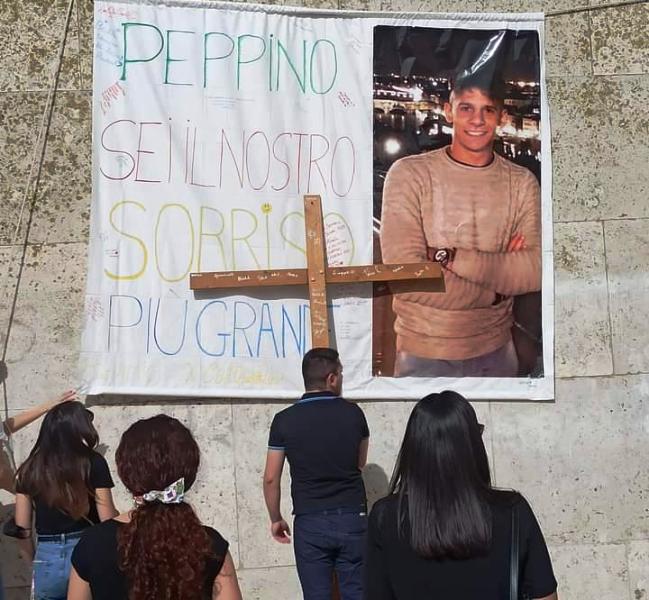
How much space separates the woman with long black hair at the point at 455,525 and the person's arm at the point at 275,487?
2048mm

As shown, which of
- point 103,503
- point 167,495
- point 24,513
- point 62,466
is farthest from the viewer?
point 24,513

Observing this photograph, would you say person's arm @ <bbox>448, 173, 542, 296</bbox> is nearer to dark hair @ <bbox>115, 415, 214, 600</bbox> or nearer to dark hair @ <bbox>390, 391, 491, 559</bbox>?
dark hair @ <bbox>390, 391, 491, 559</bbox>

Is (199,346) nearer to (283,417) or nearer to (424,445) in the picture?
(283,417)

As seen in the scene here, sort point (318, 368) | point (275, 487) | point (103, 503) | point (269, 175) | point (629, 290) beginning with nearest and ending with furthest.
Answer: point (103, 503), point (318, 368), point (275, 487), point (269, 175), point (629, 290)

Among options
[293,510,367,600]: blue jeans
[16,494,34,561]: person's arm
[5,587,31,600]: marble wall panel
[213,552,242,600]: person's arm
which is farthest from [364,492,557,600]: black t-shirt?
[5,587,31,600]: marble wall panel

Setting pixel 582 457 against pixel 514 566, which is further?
pixel 582 457

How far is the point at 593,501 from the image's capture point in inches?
216

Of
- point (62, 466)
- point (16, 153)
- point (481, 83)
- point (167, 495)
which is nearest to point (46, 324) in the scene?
point (16, 153)

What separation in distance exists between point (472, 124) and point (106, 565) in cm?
386

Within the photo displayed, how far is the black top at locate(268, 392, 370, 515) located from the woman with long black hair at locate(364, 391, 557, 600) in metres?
1.85

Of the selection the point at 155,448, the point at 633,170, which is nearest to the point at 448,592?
the point at 155,448

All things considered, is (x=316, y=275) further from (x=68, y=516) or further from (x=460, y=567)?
(x=460, y=567)

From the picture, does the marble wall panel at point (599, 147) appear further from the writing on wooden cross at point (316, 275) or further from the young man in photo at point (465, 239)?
the writing on wooden cross at point (316, 275)

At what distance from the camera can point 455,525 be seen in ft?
7.75
